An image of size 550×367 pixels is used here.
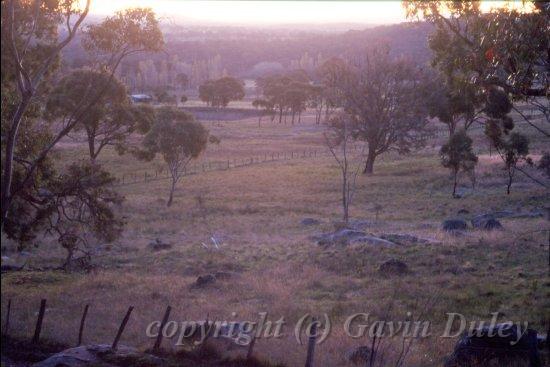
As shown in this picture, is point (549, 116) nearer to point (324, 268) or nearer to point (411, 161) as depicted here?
point (324, 268)

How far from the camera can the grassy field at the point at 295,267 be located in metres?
12.9

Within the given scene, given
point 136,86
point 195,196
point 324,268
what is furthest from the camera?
point 136,86

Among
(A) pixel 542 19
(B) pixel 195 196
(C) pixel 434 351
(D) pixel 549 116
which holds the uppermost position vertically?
(A) pixel 542 19

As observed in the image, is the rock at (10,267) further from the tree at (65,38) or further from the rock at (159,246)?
the tree at (65,38)

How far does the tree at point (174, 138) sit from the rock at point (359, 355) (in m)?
29.8

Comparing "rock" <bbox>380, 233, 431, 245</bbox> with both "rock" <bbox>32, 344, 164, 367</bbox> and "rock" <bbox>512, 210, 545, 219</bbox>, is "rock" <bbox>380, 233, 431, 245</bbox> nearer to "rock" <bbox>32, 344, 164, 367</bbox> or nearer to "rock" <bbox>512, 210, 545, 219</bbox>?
"rock" <bbox>512, 210, 545, 219</bbox>

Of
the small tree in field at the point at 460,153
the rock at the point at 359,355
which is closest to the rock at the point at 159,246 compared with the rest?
the rock at the point at 359,355

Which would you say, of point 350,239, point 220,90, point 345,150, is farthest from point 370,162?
point 220,90

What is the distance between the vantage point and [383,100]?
4928 centimetres

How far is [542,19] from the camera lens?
10.8 metres

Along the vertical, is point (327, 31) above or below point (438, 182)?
above

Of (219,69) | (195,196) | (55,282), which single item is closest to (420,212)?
(195,196)

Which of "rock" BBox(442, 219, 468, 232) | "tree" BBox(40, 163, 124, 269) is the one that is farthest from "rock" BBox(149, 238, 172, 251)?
"rock" BBox(442, 219, 468, 232)

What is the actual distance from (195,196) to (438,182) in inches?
623
